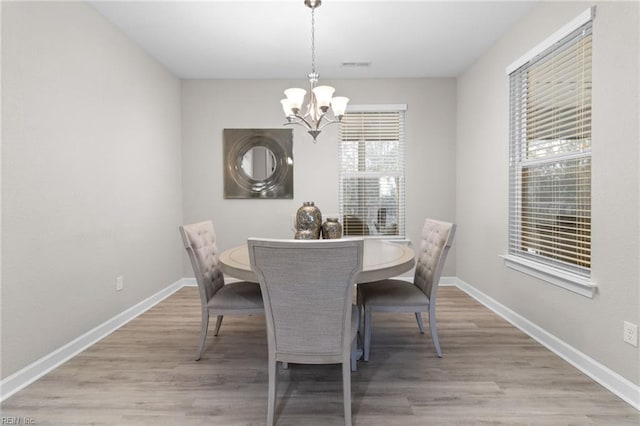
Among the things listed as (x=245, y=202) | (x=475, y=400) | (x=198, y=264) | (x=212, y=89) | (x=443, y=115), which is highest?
(x=212, y=89)

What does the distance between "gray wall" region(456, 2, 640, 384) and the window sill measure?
5cm

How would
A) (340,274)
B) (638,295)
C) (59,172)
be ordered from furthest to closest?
(59,172)
(638,295)
(340,274)

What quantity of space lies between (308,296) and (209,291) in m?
1.11

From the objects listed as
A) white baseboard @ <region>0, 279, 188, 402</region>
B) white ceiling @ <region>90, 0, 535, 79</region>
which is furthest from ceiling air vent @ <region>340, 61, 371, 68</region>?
white baseboard @ <region>0, 279, 188, 402</region>

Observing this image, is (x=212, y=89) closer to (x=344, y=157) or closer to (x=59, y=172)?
(x=344, y=157)

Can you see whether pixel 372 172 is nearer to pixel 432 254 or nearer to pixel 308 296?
pixel 432 254

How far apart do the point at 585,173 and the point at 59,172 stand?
3.44 meters

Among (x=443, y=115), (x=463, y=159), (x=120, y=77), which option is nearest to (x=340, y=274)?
(x=120, y=77)

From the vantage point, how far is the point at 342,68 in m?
3.79

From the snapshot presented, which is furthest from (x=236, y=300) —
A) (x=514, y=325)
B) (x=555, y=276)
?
(x=514, y=325)

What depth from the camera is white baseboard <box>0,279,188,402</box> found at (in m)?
1.91

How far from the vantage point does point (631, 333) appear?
1816mm

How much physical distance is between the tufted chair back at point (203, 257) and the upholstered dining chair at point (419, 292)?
106 centimetres

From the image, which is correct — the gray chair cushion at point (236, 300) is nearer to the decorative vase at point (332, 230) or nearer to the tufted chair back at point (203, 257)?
the tufted chair back at point (203, 257)
